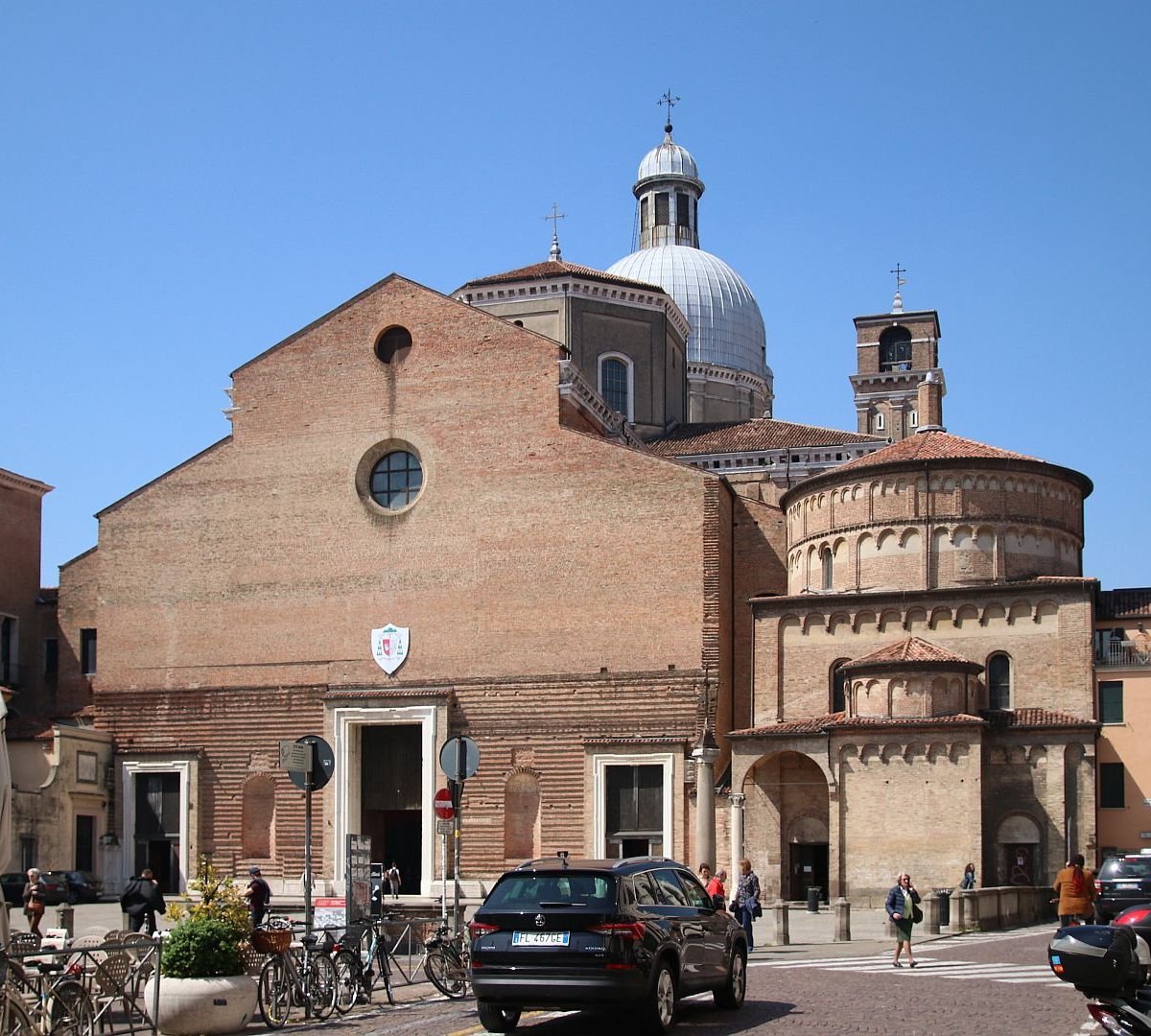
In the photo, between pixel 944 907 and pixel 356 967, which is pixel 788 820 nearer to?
pixel 944 907

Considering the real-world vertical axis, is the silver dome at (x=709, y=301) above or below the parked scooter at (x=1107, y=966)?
above

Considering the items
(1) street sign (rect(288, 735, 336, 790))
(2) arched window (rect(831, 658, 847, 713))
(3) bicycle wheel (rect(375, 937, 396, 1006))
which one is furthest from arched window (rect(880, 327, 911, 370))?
(3) bicycle wheel (rect(375, 937, 396, 1006))

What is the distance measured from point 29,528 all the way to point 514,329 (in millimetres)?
16807

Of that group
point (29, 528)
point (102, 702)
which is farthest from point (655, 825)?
point (29, 528)

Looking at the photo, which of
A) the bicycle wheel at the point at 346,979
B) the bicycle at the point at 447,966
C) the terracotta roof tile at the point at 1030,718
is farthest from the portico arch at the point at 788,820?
the bicycle wheel at the point at 346,979

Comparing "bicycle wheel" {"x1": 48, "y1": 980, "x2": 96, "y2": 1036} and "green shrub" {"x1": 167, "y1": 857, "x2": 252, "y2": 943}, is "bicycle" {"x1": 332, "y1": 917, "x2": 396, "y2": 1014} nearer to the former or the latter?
"green shrub" {"x1": 167, "y1": 857, "x2": 252, "y2": 943}

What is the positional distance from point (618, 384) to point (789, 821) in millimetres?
19886

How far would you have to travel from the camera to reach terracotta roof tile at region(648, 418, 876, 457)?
4916 cm

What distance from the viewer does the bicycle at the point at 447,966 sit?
18.0 m

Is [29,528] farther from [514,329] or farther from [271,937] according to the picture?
[271,937]

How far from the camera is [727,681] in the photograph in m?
40.1

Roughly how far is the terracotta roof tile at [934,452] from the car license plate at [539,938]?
87.0 ft

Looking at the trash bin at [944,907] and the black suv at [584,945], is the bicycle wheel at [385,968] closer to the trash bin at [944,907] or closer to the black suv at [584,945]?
the black suv at [584,945]

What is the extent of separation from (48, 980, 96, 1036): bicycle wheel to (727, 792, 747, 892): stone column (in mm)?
24789
